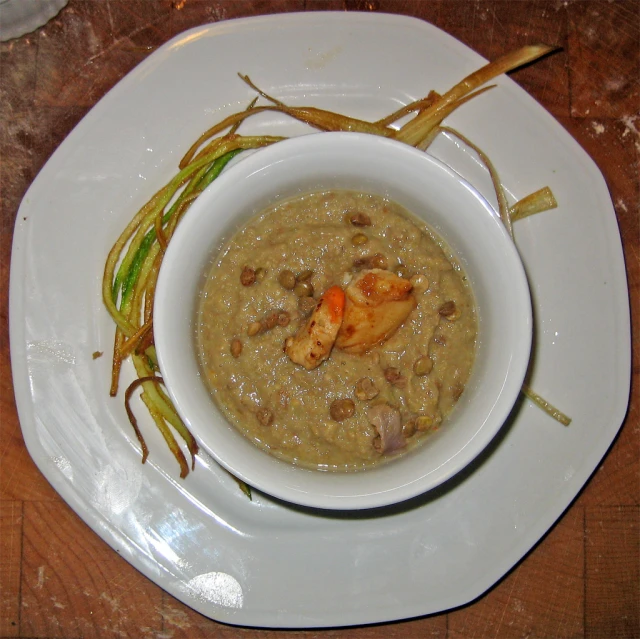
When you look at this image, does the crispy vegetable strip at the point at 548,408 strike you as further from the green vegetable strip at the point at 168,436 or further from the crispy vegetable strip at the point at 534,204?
the green vegetable strip at the point at 168,436

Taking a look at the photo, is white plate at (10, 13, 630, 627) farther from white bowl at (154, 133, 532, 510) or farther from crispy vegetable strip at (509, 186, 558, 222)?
white bowl at (154, 133, 532, 510)

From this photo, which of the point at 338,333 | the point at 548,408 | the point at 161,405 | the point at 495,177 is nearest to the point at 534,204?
the point at 495,177

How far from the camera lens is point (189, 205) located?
222 cm

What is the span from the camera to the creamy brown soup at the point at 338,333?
1.85 metres

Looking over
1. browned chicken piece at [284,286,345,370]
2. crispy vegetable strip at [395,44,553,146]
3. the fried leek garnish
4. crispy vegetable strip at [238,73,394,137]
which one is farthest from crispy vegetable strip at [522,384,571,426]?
crispy vegetable strip at [238,73,394,137]

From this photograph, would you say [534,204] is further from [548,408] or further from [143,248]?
[143,248]

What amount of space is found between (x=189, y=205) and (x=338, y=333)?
0.79 m

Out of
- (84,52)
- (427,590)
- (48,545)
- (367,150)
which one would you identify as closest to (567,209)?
(367,150)

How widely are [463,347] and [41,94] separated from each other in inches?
78.6

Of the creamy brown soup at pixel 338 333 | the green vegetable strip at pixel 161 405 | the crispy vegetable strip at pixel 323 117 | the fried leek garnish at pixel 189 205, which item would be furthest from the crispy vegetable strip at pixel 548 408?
the green vegetable strip at pixel 161 405

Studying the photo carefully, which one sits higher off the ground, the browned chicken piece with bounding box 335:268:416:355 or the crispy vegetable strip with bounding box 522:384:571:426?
the browned chicken piece with bounding box 335:268:416:355

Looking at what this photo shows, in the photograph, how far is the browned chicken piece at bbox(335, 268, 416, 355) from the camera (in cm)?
179

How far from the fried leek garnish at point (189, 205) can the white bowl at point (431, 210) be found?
0.39 metres

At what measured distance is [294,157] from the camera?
5.96ft
